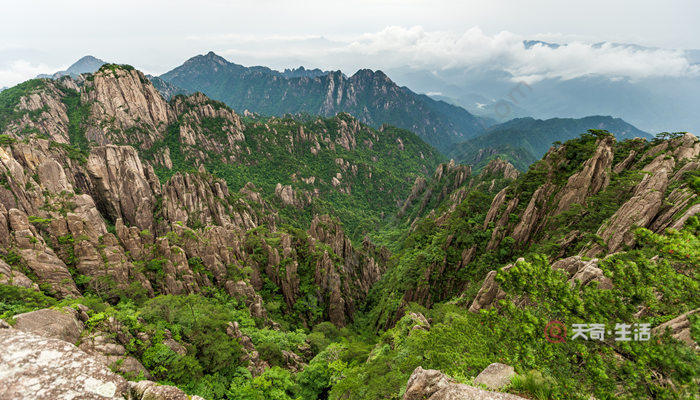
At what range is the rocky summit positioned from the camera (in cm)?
785

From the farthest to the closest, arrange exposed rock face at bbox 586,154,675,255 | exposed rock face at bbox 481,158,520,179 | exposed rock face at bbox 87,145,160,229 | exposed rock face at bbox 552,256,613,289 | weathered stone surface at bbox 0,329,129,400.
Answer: exposed rock face at bbox 481,158,520,179
exposed rock face at bbox 87,145,160,229
exposed rock face at bbox 586,154,675,255
exposed rock face at bbox 552,256,613,289
weathered stone surface at bbox 0,329,129,400

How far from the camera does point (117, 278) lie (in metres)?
29.3

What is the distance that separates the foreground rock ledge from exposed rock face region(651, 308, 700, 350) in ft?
46.8

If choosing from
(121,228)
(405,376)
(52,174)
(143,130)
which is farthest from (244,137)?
(405,376)

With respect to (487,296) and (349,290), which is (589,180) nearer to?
(487,296)

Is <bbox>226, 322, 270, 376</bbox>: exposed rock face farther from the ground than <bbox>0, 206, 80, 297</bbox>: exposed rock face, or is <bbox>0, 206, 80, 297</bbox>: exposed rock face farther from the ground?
<bbox>0, 206, 80, 297</bbox>: exposed rock face

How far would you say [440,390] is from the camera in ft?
26.2

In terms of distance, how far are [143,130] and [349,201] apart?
101 metres

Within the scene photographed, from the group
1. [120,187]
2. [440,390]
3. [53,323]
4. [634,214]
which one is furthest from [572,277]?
[120,187]

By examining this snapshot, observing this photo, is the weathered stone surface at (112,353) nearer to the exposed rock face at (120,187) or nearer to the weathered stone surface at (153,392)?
the weathered stone surface at (153,392)

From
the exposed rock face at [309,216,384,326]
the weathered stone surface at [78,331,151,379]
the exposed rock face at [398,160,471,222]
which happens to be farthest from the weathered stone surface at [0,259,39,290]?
the exposed rock face at [398,160,471,222]

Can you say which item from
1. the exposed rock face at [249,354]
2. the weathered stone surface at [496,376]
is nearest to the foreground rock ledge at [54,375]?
the weathered stone surface at [496,376]

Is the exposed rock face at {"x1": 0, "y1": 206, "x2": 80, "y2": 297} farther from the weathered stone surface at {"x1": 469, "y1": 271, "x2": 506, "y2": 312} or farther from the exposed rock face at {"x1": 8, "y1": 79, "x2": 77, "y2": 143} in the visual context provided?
the exposed rock face at {"x1": 8, "y1": 79, "x2": 77, "y2": 143}

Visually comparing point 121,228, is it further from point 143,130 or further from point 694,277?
point 143,130
